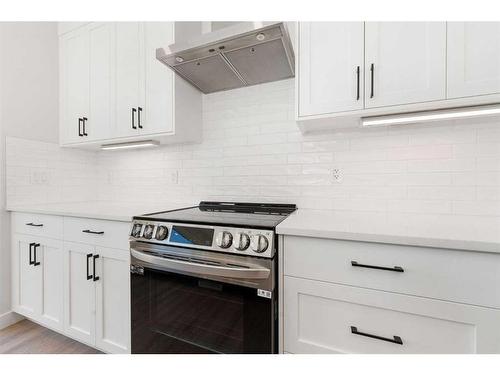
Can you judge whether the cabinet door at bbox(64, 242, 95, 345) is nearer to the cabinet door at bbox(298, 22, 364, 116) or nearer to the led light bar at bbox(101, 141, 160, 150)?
the led light bar at bbox(101, 141, 160, 150)

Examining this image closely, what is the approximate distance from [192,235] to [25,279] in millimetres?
1645

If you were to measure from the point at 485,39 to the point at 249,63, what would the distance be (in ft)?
3.69

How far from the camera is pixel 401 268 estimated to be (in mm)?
917

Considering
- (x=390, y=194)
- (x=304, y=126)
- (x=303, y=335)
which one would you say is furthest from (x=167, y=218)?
(x=390, y=194)

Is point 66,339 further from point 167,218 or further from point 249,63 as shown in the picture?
point 249,63

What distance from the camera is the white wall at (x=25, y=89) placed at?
6.14 ft

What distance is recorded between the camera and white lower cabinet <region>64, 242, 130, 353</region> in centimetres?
144

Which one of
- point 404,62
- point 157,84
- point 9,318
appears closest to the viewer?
point 404,62

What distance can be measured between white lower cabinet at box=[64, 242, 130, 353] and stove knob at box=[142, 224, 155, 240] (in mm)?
223

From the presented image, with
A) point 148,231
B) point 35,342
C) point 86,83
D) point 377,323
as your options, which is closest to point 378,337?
point 377,323

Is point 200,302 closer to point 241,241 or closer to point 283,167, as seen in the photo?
point 241,241

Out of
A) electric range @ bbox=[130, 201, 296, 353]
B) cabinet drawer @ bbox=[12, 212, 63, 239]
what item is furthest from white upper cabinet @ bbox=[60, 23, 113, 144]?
electric range @ bbox=[130, 201, 296, 353]

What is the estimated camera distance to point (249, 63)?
59.2 inches

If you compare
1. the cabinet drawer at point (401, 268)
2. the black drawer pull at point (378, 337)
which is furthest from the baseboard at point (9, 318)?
the black drawer pull at point (378, 337)
